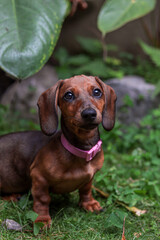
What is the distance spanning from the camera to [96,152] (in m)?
2.06

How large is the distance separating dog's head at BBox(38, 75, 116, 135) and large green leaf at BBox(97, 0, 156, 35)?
2.18 ft

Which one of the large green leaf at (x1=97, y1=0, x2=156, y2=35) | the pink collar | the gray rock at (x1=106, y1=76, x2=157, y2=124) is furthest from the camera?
the gray rock at (x1=106, y1=76, x2=157, y2=124)

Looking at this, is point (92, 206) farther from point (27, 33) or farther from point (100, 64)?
point (100, 64)

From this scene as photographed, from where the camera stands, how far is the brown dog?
1846 mm

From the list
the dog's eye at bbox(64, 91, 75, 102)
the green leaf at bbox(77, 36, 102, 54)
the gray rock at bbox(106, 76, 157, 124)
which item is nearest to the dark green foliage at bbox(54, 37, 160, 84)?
the green leaf at bbox(77, 36, 102, 54)

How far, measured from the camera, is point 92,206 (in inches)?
88.7

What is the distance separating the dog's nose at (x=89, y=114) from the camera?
1.71 metres

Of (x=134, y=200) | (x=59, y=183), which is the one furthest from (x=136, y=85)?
(x=59, y=183)

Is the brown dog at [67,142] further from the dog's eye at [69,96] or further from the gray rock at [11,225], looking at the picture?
the gray rock at [11,225]

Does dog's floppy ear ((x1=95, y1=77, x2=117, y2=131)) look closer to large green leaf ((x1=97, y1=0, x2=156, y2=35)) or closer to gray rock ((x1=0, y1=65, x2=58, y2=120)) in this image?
large green leaf ((x1=97, y1=0, x2=156, y2=35))

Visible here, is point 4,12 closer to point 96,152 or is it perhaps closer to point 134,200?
point 96,152

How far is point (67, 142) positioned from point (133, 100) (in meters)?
2.21

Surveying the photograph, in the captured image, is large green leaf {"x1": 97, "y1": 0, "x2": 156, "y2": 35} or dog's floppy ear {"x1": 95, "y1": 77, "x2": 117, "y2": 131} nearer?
dog's floppy ear {"x1": 95, "y1": 77, "x2": 117, "y2": 131}

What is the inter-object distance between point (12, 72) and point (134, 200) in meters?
1.18
